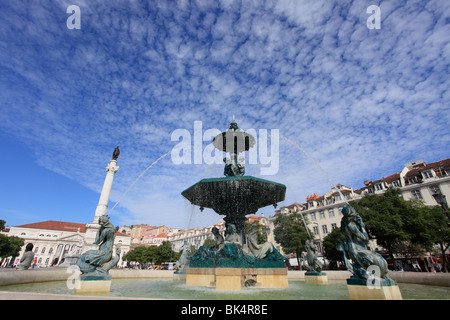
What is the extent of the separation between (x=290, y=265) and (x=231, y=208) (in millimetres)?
36216

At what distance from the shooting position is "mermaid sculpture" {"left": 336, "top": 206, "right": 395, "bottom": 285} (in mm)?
5121

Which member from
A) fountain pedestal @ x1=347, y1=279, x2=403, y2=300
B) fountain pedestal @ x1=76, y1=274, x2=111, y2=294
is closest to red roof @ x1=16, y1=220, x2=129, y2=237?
fountain pedestal @ x1=76, y1=274, x2=111, y2=294

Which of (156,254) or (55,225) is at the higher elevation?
(55,225)

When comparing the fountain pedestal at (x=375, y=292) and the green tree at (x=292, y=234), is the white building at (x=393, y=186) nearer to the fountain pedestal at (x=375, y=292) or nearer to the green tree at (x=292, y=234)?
the green tree at (x=292, y=234)

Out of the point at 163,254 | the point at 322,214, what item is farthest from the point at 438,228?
the point at 163,254

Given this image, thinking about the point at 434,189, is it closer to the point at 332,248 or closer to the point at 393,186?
the point at 393,186

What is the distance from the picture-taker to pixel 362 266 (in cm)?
536

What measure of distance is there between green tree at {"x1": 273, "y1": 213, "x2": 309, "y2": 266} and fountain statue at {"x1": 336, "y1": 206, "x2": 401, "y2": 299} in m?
33.3

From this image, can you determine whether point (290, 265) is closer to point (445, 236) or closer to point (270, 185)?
point (445, 236)

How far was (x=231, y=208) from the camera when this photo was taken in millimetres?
10828

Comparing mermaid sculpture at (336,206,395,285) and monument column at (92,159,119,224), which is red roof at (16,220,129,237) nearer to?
monument column at (92,159,119,224)

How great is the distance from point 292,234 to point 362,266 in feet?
113

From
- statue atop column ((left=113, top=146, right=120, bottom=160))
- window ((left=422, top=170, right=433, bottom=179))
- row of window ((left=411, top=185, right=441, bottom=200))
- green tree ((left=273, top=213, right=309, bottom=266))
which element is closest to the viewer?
row of window ((left=411, top=185, right=441, bottom=200))
